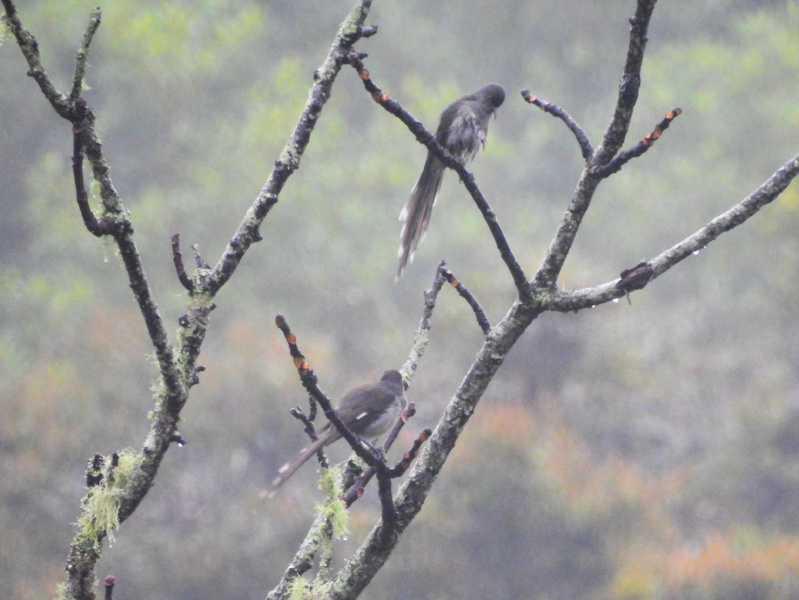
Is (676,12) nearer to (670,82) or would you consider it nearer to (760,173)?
(670,82)

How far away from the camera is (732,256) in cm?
765

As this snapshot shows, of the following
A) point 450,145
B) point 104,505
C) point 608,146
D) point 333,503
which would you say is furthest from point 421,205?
point 104,505

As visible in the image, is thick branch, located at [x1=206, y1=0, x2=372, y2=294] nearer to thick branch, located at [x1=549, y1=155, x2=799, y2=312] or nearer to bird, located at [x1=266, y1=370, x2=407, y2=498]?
Answer: thick branch, located at [x1=549, y1=155, x2=799, y2=312]

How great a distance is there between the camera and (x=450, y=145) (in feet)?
11.6

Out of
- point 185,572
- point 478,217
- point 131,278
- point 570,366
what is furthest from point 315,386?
point 478,217

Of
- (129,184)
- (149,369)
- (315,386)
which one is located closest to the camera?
Answer: (315,386)

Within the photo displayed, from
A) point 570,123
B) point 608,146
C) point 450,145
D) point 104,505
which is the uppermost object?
point 450,145

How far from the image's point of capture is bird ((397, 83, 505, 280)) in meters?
3.05

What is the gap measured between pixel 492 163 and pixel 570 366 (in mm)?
2039

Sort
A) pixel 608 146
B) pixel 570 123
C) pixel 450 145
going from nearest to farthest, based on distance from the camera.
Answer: pixel 608 146
pixel 570 123
pixel 450 145

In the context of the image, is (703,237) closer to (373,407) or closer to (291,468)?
(291,468)

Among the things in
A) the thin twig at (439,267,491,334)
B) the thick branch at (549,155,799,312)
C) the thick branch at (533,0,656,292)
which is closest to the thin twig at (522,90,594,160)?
the thick branch at (533,0,656,292)

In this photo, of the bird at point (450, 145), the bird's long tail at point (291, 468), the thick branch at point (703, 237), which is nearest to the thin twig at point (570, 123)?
the thick branch at point (703, 237)

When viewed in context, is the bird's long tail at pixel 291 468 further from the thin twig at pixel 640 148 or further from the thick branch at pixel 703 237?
the thin twig at pixel 640 148
